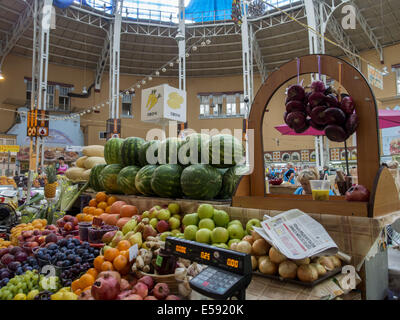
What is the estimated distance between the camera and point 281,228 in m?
1.27

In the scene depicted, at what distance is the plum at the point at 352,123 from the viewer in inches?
54.7

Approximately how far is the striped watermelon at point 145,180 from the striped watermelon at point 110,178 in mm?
448

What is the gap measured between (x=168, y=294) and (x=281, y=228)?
0.57m

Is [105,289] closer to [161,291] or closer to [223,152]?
[161,291]

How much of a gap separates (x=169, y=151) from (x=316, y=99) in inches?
53.9


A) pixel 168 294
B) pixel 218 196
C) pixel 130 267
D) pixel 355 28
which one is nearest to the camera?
pixel 168 294

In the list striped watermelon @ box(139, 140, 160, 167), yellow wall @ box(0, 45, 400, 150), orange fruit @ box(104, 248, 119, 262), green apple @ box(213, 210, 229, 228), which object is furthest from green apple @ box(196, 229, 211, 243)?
yellow wall @ box(0, 45, 400, 150)

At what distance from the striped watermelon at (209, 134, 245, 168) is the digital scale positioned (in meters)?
1.35

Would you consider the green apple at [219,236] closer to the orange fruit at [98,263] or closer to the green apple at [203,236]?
the green apple at [203,236]
